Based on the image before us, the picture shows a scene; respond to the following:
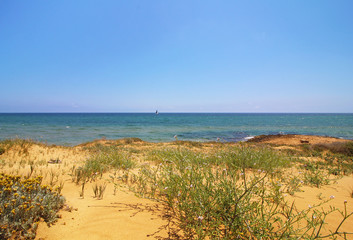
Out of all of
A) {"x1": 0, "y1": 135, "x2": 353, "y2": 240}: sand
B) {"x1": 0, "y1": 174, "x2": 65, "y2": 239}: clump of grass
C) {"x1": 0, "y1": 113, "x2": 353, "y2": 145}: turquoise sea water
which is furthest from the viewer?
{"x1": 0, "y1": 113, "x2": 353, "y2": 145}: turquoise sea water

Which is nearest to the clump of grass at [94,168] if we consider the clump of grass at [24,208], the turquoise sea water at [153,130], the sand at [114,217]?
the sand at [114,217]

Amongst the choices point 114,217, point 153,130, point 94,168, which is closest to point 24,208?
point 114,217

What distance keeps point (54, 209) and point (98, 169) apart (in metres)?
2.26

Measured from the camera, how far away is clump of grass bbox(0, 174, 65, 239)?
2.31 metres

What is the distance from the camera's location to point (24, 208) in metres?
2.45

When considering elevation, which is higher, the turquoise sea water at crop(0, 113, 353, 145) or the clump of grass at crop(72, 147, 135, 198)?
the clump of grass at crop(72, 147, 135, 198)

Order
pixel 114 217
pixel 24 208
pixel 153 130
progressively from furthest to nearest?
1. pixel 153 130
2. pixel 114 217
3. pixel 24 208

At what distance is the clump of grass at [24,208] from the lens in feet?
7.57

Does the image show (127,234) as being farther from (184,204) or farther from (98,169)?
(98,169)

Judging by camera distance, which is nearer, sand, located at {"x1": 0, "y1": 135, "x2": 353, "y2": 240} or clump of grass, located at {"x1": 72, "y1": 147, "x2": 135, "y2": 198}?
sand, located at {"x1": 0, "y1": 135, "x2": 353, "y2": 240}

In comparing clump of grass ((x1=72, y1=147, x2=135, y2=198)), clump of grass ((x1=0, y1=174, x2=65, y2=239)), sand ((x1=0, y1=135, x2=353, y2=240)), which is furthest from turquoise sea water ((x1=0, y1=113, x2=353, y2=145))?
clump of grass ((x1=72, y1=147, x2=135, y2=198))

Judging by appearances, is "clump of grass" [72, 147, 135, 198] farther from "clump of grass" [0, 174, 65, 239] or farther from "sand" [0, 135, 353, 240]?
"clump of grass" [0, 174, 65, 239]

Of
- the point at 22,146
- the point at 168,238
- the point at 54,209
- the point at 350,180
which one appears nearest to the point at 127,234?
the point at 168,238

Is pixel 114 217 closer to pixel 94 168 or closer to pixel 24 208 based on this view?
pixel 24 208
